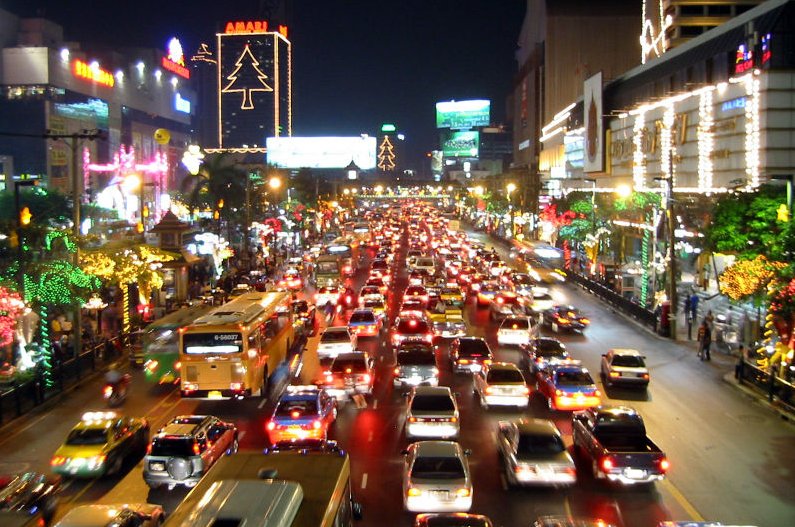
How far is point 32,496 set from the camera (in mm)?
14211

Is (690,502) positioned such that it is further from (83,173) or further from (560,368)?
(83,173)

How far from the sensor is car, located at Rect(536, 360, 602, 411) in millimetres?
23016

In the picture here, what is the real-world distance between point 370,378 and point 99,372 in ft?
37.7

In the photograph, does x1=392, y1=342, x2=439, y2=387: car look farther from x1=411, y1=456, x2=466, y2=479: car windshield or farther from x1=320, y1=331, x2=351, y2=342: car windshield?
x1=411, y1=456, x2=466, y2=479: car windshield

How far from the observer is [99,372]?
30.7m

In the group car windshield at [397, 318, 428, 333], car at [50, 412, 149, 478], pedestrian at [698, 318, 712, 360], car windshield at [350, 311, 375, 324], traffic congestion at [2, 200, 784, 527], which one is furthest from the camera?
car windshield at [350, 311, 375, 324]

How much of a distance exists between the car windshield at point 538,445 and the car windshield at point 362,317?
20421mm

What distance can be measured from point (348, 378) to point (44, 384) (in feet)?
32.3

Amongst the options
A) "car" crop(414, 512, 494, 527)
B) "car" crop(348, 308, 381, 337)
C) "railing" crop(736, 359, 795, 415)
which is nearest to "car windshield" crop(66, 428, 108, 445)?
"car" crop(414, 512, 494, 527)

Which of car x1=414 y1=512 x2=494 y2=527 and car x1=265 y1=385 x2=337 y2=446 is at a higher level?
car x1=414 y1=512 x2=494 y2=527

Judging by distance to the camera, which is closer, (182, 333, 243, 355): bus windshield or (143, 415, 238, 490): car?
(143, 415, 238, 490): car

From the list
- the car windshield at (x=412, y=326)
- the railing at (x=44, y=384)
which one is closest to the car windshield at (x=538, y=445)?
the railing at (x=44, y=384)

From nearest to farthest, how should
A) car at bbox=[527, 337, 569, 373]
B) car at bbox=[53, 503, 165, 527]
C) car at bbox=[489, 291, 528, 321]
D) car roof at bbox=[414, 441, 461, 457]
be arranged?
car at bbox=[53, 503, 165, 527], car roof at bbox=[414, 441, 461, 457], car at bbox=[527, 337, 569, 373], car at bbox=[489, 291, 528, 321]

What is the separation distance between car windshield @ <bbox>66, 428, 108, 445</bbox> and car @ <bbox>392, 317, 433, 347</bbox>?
15235 millimetres
